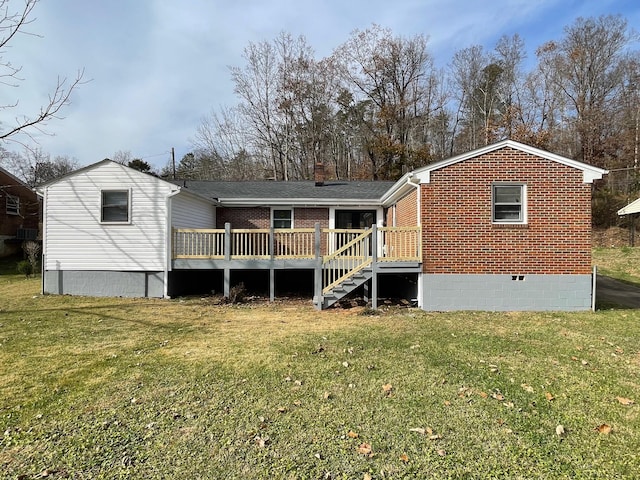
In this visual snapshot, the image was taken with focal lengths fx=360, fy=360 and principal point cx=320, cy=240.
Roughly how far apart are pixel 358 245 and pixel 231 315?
3.81 metres

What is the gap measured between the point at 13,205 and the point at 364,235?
24.8 m

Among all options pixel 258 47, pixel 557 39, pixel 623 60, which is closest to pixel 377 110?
pixel 258 47

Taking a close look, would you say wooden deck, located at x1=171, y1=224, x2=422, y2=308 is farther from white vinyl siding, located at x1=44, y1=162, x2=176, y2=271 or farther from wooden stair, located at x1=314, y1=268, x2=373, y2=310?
white vinyl siding, located at x1=44, y1=162, x2=176, y2=271

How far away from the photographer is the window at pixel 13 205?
22.6m

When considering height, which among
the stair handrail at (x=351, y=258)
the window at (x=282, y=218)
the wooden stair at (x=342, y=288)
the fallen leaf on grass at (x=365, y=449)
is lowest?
the fallen leaf on grass at (x=365, y=449)

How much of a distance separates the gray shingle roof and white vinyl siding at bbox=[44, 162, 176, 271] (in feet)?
6.85

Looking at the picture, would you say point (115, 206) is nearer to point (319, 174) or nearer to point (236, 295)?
point (236, 295)

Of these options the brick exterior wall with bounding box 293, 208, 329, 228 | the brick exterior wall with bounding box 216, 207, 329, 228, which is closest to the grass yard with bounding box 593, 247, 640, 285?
the brick exterior wall with bounding box 293, 208, 329, 228

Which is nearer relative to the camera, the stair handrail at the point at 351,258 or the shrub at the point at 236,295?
the stair handrail at the point at 351,258

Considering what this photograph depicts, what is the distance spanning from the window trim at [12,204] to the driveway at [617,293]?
99.3 feet

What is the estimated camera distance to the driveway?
10364 millimetres

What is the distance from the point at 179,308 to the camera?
9555 mm

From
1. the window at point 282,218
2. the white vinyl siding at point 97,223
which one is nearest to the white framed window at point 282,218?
the window at point 282,218

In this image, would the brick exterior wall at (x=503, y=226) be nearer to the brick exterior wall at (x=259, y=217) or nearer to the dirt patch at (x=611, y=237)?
the brick exterior wall at (x=259, y=217)
